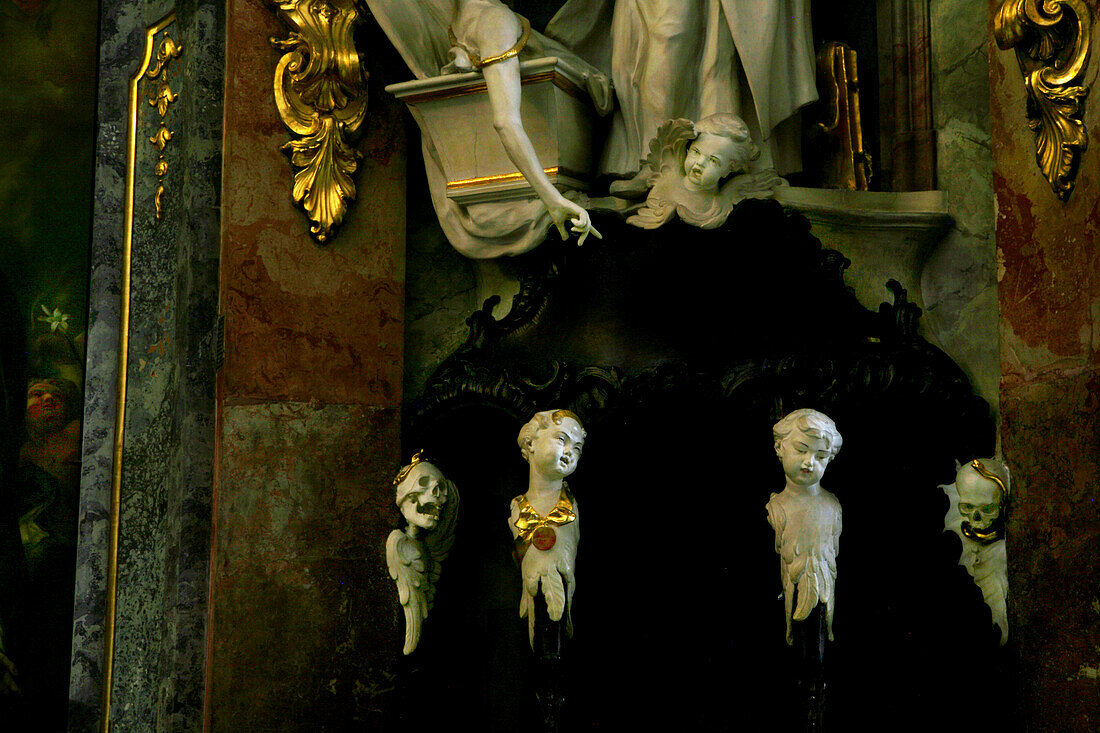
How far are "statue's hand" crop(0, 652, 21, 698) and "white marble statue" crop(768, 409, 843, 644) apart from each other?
2423 mm

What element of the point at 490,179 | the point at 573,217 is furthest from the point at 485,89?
the point at 573,217

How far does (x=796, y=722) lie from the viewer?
312cm

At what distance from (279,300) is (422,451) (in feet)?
1.94

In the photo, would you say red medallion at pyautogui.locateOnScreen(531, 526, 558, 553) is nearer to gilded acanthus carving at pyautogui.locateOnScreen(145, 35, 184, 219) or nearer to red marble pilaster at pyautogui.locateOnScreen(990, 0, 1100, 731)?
red marble pilaster at pyautogui.locateOnScreen(990, 0, 1100, 731)

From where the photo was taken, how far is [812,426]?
10.00 ft

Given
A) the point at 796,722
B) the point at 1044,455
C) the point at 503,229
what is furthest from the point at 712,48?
the point at 796,722

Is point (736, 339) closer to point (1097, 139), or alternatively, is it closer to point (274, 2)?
point (1097, 139)

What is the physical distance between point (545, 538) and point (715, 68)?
4.37 ft

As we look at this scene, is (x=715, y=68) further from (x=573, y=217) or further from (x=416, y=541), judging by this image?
(x=416, y=541)

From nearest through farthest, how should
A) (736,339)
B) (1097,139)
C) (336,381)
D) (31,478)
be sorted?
(1097,139)
(736,339)
(336,381)
(31,478)

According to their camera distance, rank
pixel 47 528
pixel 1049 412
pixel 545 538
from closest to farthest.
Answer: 1. pixel 1049 412
2. pixel 545 538
3. pixel 47 528

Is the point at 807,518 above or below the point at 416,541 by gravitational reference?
above

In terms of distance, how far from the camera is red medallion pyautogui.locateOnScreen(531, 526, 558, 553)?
330 centimetres

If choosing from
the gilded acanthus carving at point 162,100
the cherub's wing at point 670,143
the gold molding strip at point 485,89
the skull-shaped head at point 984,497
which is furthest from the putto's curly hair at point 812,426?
the gilded acanthus carving at point 162,100
